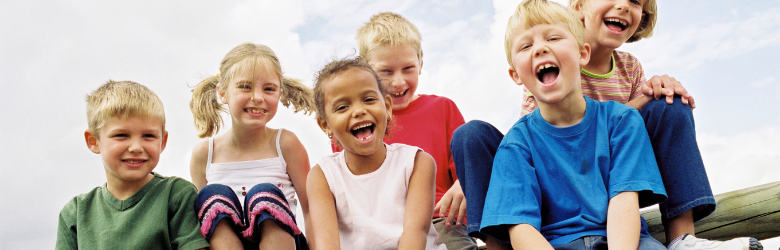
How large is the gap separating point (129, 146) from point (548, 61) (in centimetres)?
188

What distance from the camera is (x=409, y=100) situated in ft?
11.7

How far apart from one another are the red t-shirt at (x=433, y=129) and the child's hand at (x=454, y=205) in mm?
389

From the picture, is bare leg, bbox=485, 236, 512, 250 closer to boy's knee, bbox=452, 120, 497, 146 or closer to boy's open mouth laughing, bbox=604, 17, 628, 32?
boy's knee, bbox=452, 120, 497, 146

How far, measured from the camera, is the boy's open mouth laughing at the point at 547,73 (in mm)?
2432

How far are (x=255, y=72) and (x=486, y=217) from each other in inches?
65.9

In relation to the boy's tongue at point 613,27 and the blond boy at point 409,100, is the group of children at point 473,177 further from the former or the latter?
the blond boy at point 409,100

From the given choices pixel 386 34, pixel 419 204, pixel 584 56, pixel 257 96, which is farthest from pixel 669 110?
pixel 257 96

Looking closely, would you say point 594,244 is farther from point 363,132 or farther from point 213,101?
point 213,101

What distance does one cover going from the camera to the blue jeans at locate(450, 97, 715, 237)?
2.39m

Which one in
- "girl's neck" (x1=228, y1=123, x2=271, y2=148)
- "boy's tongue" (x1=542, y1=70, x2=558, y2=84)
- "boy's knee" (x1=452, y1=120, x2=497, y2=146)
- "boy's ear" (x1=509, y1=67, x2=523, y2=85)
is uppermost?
"boy's ear" (x1=509, y1=67, x2=523, y2=85)

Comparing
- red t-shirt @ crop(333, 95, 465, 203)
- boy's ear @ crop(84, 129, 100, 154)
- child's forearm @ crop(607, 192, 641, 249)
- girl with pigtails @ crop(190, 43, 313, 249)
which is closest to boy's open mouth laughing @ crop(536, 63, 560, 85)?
child's forearm @ crop(607, 192, 641, 249)

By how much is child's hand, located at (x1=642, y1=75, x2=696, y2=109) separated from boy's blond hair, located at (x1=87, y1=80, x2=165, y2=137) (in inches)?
88.8

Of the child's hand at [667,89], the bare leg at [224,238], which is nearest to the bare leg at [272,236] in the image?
the bare leg at [224,238]

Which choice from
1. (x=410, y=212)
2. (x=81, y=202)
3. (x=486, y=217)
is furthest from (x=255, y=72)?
(x=486, y=217)
